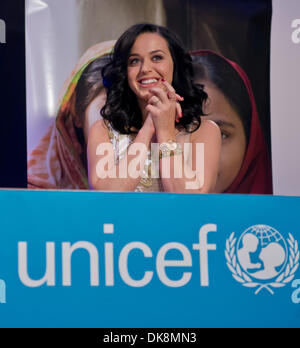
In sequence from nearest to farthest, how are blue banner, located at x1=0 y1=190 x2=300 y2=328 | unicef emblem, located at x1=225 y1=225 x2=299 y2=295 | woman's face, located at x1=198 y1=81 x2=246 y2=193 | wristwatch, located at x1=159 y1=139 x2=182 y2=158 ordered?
1. blue banner, located at x1=0 y1=190 x2=300 y2=328
2. unicef emblem, located at x1=225 y1=225 x2=299 y2=295
3. wristwatch, located at x1=159 y1=139 x2=182 y2=158
4. woman's face, located at x1=198 y1=81 x2=246 y2=193

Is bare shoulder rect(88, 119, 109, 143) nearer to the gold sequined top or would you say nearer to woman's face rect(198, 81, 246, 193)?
the gold sequined top

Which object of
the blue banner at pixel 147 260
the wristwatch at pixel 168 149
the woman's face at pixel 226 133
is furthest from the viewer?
the woman's face at pixel 226 133

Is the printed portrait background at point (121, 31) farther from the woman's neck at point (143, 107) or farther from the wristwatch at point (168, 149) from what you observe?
the wristwatch at point (168, 149)

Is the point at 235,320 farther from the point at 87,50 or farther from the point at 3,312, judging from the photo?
the point at 87,50

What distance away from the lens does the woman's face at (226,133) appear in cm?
276

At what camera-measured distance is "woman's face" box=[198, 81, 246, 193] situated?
276 cm

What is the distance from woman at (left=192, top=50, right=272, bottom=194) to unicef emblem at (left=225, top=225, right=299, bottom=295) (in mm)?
455

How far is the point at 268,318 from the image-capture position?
7.58 ft

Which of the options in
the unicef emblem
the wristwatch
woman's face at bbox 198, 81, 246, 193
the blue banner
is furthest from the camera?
woman's face at bbox 198, 81, 246, 193

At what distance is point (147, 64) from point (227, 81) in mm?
390

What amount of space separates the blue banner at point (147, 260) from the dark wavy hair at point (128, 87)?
1.80 ft

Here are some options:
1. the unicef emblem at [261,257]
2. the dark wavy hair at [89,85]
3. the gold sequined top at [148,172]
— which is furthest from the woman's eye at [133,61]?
the unicef emblem at [261,257]

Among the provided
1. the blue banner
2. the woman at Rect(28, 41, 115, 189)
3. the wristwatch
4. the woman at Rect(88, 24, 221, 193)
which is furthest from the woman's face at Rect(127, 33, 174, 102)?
the blue banner
